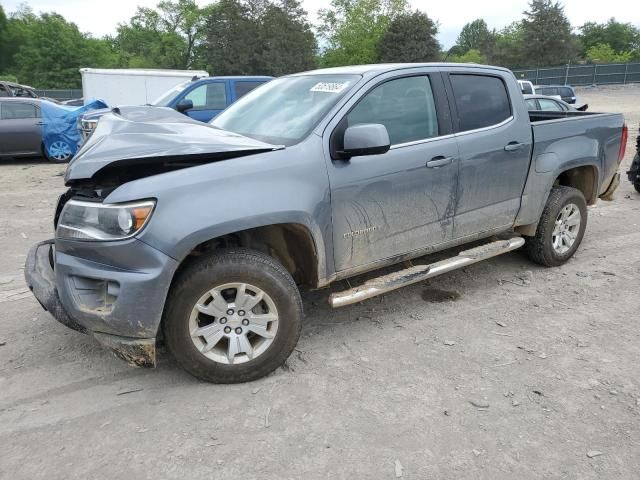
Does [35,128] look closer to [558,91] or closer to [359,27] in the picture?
[558,91]

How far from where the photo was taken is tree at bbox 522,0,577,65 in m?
67.4

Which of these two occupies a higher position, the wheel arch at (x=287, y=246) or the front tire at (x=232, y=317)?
the wheel arch at (x=287, y=246)

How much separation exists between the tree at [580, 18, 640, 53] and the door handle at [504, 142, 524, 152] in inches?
3747

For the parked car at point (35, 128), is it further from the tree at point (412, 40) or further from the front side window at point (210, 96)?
the tree at point (412, 40)

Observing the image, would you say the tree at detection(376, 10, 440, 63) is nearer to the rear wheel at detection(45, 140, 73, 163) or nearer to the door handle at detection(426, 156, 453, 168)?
the rear wheel at detection(45, 140, 73, 163)

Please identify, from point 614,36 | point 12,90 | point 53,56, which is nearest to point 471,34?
point 614,36

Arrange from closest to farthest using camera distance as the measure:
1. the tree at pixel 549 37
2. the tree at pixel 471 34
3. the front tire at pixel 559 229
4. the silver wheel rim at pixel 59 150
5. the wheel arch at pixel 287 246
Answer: the wheel arch at pixel 287 246 → the front tire at pixel 559 229 → the silver wheel rim at pixel 59 150 → the tree at pixel 549 37 → the tree at pixel 471 34

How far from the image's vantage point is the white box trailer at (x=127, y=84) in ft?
58.4

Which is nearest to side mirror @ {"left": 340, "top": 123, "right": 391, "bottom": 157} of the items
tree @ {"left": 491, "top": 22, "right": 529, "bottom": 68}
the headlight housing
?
the headlight housing

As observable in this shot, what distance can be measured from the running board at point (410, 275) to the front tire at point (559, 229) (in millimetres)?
436

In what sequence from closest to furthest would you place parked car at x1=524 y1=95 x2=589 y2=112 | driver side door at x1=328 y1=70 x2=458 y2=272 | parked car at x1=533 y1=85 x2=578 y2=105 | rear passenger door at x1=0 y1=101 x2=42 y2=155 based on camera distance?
driver side door at x1=328 y1=70 x2=458 y2=272 → parked car at x1=524 y1=95 x2=589 y2=112 → rear passenger door at x1=0 y1=101 x2=42 y2=155 → parked car at x1=533 y1=85 x2=578 y2=105

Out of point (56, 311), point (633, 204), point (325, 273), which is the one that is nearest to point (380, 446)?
point (325, 273)

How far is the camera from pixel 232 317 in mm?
2959

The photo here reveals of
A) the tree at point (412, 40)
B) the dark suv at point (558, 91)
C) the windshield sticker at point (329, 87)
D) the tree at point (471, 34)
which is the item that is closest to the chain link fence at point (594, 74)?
the dark suv at point (558, 91)
